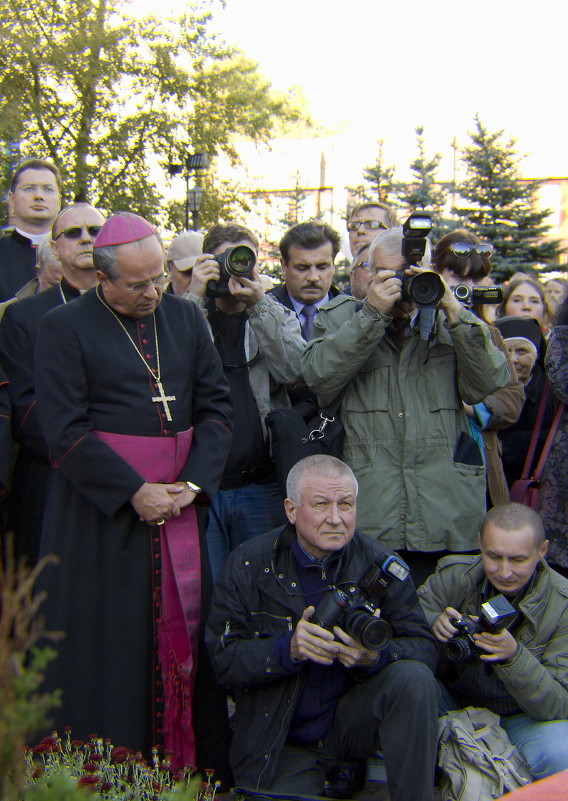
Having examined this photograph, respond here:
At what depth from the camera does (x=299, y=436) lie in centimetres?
373

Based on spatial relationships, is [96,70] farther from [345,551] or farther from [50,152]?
[345,551]

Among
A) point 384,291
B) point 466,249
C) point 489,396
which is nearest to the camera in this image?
point 384,291

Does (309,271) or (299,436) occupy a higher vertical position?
(309,271)

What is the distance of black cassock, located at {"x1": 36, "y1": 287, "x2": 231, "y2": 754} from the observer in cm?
326

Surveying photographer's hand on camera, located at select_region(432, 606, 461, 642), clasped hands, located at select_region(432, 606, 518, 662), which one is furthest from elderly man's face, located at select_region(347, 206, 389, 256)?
clasped hands, located at select_region(432, 606, 518, 662)

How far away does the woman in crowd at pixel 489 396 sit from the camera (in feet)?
13.6

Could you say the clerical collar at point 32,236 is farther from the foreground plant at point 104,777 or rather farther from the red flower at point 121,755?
the red flower at point 121,755

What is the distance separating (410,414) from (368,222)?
5.75ft

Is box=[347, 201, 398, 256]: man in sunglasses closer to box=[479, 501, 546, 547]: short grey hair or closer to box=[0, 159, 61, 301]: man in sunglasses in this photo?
box=[0, 159, 61, 301]: man in sunglasses

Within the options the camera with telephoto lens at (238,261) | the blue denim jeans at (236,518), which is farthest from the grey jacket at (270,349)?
the blue denim jeans at (236,518)

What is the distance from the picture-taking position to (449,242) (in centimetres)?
452

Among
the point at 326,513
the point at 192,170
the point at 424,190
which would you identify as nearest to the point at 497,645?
the point at 326,513

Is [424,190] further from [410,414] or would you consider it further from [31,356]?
[31,356]

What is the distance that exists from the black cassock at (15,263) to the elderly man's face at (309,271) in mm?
1663
